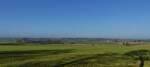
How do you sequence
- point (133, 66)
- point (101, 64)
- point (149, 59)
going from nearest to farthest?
point (133, 66) < point (101, 64) < point (149, 59)

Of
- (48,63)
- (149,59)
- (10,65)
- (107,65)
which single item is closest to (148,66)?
(107,65)

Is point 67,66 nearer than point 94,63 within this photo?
Yes

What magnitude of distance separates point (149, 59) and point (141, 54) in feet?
25.1

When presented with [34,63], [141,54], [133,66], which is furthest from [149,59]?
[34,63]

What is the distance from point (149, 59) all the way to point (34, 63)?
24.6 metres

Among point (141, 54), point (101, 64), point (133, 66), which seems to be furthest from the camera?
point (141, 54)

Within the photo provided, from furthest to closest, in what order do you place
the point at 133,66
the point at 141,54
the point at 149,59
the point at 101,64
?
the point at 141,54
the point at 149,59
the point at 101,64
the point at 133,66

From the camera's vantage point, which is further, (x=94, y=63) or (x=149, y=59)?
(x=149, y=59)

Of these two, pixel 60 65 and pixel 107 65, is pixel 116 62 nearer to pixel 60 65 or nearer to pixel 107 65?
pixel 107 65

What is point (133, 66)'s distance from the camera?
5741cm

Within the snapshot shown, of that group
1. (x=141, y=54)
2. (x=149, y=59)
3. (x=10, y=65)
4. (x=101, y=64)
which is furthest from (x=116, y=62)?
(x=10, y=65)

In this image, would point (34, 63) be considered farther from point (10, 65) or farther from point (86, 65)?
point (86, 65)

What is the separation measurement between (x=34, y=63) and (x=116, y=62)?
626 inches

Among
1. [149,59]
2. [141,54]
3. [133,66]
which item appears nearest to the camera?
[133,66]
